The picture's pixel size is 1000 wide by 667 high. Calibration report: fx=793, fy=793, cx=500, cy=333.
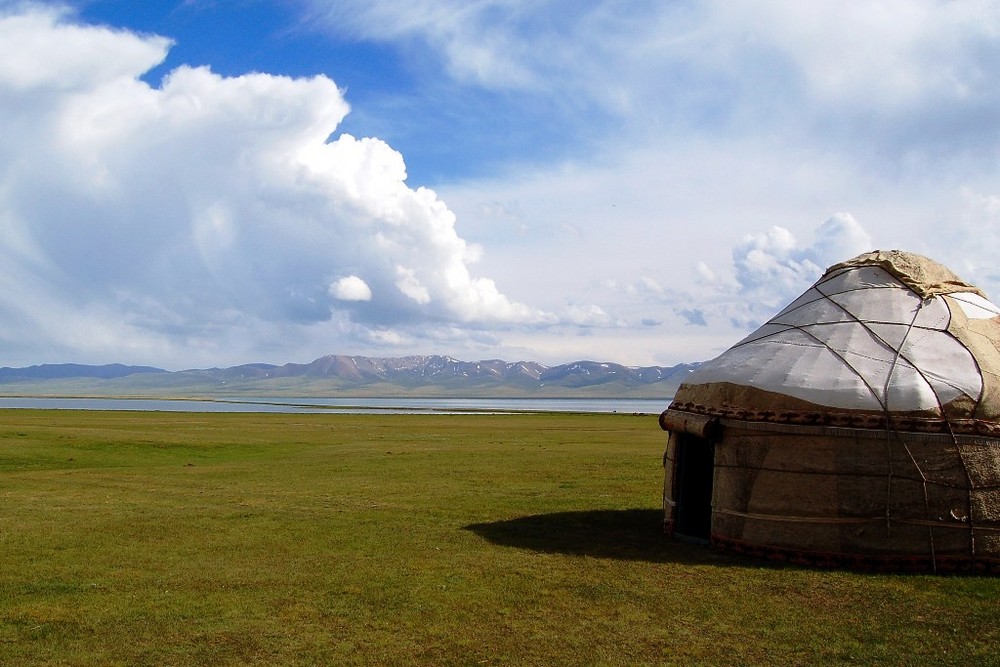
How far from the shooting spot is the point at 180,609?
28.8 feet

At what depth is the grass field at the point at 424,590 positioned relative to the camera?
295 inches

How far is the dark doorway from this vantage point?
13336 millimetres

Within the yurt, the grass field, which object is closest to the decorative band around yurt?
the yurt

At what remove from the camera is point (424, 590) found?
9.62 m

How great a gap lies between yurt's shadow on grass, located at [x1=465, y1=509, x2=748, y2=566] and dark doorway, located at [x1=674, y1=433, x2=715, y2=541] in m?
0.50

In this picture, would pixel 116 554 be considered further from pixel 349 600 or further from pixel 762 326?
pixel 762 326

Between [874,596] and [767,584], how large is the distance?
1.22 metres

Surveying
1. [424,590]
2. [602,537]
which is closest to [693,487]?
[602,537]

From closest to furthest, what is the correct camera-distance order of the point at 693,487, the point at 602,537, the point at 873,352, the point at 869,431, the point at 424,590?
the point at 424,590, the point at 869,431, the point at 873,352, the point at 602,537, the point at 693,487

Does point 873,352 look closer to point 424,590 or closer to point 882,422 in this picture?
point 882,422

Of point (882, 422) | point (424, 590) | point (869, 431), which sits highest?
point (882, 422)

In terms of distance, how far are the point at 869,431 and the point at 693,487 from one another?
392 centimetres

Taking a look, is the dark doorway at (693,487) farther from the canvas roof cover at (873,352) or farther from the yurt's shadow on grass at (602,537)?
the canvas roof cover at (873,352)

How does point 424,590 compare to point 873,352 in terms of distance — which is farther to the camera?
point 873,352
